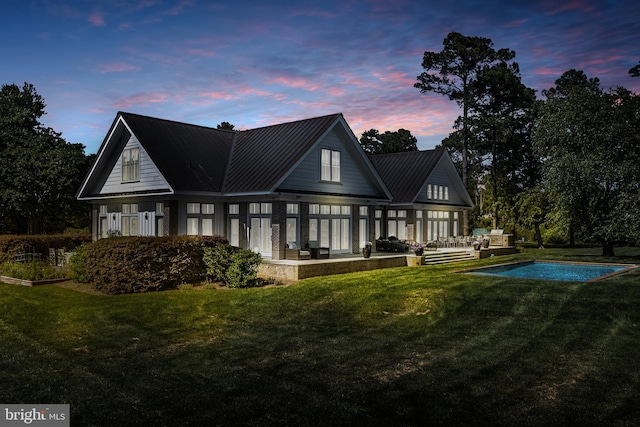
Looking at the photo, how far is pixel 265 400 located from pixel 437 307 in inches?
336

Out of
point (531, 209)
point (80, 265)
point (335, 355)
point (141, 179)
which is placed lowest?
point (335, 355)

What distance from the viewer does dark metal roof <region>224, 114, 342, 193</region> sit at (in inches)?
1011

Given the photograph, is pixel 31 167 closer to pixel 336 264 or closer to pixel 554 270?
pixel 336 264

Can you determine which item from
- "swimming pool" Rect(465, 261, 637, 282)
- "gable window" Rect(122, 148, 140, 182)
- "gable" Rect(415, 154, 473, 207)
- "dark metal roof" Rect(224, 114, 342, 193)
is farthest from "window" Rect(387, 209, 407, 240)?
"gable window" Rect(122, 148, 140, 182)

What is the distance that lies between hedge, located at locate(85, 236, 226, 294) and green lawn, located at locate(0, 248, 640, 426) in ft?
3.03

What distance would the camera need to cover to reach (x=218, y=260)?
802 inches

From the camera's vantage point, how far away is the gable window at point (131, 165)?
92.3 ft

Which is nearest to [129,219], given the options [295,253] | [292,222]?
[292,222]

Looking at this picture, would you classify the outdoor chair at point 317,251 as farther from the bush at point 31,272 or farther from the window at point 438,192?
the window at point 438,192

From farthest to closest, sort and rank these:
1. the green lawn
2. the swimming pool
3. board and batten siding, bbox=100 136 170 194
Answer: board and batten siding, bbox=100 136 170 194 → the swimming pool → the green lawn

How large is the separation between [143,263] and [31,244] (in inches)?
434

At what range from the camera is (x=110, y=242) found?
18.9 metres

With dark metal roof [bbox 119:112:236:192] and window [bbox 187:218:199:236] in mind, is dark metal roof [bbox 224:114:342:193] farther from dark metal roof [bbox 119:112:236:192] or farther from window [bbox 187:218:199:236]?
window [bbox 187:218:199:236]

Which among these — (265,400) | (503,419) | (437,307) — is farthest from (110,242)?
(503,419)
